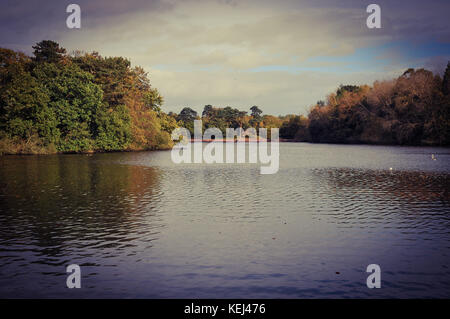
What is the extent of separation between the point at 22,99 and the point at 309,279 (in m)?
55.4

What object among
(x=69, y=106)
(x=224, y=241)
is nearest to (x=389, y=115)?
(x=69, y=106)

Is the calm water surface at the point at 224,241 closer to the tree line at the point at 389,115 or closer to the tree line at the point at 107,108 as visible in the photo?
the tree line at the point at 107,108

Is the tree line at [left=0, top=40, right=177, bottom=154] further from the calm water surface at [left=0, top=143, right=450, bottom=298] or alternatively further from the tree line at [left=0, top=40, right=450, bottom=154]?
the calm water surface at [left=0, top=143, right=450, bottom=298]

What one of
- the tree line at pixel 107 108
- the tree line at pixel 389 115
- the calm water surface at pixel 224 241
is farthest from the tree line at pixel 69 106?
the calm water surface at pixel 224 241

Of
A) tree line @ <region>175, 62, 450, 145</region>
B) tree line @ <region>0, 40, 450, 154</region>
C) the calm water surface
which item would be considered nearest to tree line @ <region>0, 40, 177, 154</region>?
tree line @ <region>0, 40, 450, 154</region>

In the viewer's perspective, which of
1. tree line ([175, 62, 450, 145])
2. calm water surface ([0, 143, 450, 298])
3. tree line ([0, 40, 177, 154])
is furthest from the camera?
tree line ([175, 62, 450, 145])

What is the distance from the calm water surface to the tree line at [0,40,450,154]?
35495 mm

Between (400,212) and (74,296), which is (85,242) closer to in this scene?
(74,296)

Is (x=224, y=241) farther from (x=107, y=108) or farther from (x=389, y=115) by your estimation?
(x=389, y=115)

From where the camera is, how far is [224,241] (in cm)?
1312

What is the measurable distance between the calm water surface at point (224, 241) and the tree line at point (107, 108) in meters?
35.5

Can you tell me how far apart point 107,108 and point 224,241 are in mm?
64178

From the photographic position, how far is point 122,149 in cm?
7300

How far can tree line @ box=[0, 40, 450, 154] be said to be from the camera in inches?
2247
